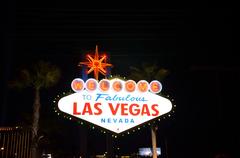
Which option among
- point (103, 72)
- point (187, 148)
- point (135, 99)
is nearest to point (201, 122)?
point (187, 148)

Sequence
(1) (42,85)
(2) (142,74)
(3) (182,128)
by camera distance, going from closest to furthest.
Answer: (1) (42,85) < (2) (142,74) < (3) (182,128)

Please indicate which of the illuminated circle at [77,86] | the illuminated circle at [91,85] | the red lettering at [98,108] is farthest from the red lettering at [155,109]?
the illuminated circle at [77,86]

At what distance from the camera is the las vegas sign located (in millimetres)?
15633

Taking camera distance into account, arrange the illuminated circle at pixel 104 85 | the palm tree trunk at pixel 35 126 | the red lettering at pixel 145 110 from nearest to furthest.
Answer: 1. the red lettering at pixel 145 110
2. the illuminated circle at pixel 104 85
3. the palm tree trunk at pixel 35 126

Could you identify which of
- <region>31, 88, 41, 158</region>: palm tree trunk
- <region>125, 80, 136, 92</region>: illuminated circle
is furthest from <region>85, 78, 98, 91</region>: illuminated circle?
<region>31, 88, 41, 158</region>: palm tree trunk

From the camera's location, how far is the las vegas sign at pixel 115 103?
1563cm

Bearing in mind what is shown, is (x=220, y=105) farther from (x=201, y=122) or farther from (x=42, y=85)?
(x=42, y=85)

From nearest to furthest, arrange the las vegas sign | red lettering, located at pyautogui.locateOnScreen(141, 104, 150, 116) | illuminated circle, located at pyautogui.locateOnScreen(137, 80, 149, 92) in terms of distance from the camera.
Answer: the las vegas sign
red lettering, located at pyautogui.locateOnScreen(141, 104, 150, 116)
illuminated circle, located at pyautogui.locateOnScreen(137, 80, 149, 92)

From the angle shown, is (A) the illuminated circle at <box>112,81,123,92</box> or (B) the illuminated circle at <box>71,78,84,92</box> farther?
(A) the illuminated circle at <box>112,81,123,92</box>

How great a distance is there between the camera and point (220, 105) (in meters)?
34.7

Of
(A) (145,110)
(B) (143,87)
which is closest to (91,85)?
(B) (143,87)

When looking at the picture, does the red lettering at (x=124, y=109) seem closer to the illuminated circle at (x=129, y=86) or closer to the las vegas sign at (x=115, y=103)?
the las vegas sign at (x=115, y=103)

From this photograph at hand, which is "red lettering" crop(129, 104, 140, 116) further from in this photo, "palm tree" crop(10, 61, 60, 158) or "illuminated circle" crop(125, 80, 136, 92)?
"palm tree" crop(10, 61, 60, 158)

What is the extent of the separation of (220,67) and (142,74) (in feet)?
39.7
